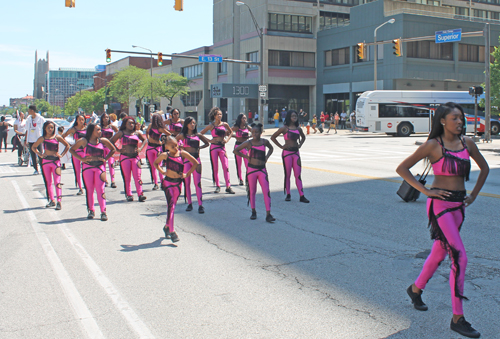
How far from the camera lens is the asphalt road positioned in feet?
14.6

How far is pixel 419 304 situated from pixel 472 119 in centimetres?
3486

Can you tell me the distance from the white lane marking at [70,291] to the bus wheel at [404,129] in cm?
3254

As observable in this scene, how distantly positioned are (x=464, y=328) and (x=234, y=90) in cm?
5597

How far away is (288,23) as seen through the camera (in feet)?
205

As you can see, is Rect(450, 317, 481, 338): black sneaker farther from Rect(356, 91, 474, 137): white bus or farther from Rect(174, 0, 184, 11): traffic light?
Rect(356, 91, 474, 137): white bus

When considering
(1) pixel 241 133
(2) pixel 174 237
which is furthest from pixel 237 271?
(1) pixel 241 133

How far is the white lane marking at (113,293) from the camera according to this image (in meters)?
4.36

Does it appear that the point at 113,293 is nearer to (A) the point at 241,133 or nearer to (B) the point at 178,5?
(A) the point at 241,133

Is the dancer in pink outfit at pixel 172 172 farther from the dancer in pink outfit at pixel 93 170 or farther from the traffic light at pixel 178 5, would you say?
the traffic light at pixel 178 5

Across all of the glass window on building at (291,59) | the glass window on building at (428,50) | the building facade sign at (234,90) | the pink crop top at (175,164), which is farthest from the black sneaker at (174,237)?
the glass window on building at (291,59)

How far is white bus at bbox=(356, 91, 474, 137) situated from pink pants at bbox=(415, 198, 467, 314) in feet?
111

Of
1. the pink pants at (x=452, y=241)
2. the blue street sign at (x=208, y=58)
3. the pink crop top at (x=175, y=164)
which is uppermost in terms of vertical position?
the blue street sign at (x=208, y=58)

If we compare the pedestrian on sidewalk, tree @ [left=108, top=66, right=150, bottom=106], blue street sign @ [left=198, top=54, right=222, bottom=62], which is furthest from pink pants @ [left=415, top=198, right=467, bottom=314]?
tree @ [left=108, top=66, right=150, bottom=106]

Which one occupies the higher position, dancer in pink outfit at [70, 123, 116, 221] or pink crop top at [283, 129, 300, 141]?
pink crop top at [283, 129, 300, 141]
